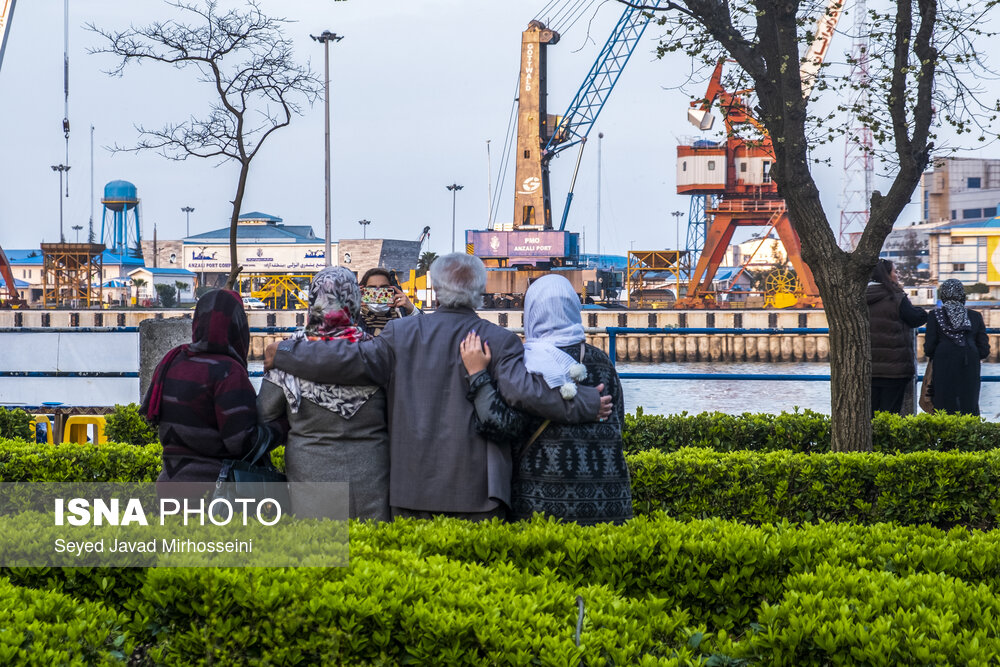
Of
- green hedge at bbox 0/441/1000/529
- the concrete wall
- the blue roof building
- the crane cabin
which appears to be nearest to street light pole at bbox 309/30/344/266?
the concrete wall

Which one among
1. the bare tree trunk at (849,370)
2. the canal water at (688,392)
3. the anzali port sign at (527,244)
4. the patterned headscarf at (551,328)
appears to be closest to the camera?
the patterned headscarf at (551,328)

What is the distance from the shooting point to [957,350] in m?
7.71

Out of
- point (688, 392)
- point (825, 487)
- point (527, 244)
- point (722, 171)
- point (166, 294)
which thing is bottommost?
point (688, 392)

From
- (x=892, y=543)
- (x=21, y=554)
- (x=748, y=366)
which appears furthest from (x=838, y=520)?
(x=748, y=366)

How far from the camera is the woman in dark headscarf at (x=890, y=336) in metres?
7.56

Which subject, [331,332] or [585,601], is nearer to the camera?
[585,601]

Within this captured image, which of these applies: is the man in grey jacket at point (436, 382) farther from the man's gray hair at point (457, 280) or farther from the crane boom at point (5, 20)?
the crane boom at point (5, 20)

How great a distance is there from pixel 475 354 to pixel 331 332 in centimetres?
54

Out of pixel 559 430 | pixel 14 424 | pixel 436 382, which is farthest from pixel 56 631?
pixel 14 424

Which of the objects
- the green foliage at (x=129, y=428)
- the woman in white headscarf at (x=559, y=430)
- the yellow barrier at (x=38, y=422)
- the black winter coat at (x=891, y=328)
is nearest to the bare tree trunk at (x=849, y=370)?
the black winter coat at (x=891, y=328)

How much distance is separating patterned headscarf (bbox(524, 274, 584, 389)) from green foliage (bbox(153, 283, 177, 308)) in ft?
236

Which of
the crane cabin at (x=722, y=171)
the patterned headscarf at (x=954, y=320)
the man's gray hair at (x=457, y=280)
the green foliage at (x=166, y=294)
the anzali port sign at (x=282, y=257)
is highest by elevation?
the crane cabin at (x=722, y=171)

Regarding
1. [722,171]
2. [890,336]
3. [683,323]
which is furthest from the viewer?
[722,171]

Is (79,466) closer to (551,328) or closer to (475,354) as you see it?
(475,354)
